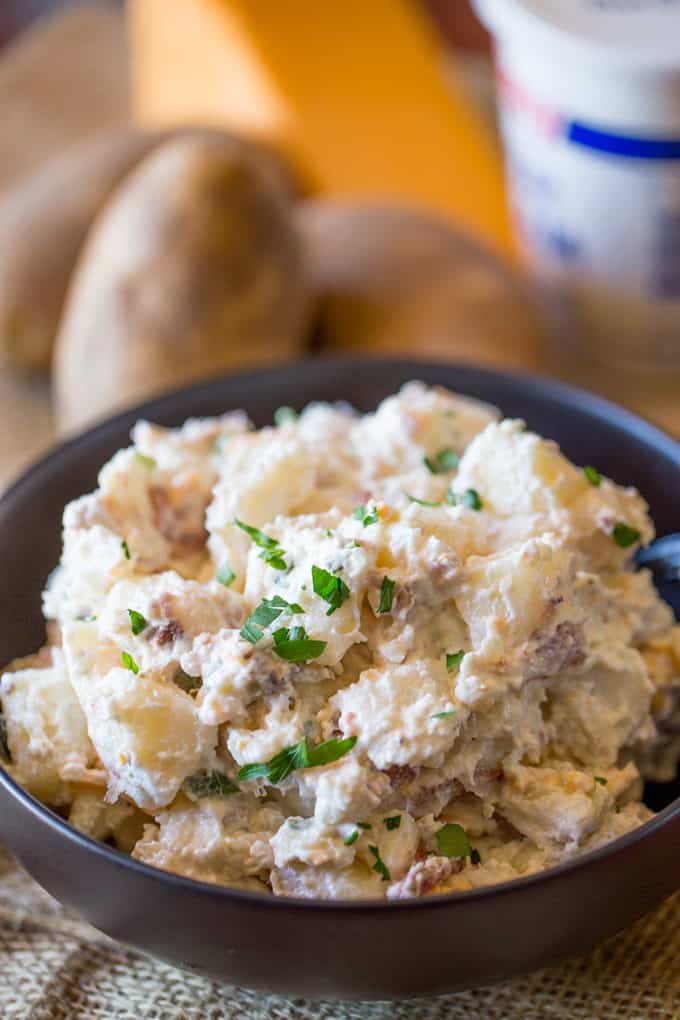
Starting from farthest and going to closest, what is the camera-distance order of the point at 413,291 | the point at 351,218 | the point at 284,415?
the point at 351,218, the point at 413,291, the point at 284,415

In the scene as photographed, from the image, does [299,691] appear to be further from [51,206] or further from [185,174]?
[51,206]

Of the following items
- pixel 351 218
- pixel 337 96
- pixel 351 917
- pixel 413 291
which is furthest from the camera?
pixel 337 96

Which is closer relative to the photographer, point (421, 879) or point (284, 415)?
point (421, 879)

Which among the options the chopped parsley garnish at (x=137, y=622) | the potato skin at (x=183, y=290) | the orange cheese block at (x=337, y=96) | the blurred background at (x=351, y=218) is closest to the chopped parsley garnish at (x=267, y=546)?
the chopped parsley garnish at (x=137, y=622)

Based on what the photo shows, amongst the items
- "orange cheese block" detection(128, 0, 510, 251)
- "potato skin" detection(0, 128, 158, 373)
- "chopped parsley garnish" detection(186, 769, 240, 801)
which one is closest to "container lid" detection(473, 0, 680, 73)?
"orange cheese block" detection(128, 0, 510, 251)

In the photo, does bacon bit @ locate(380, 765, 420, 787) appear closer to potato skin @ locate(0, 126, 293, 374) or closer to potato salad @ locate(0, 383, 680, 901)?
potato salad @ locate(0, 383, 680, 901)

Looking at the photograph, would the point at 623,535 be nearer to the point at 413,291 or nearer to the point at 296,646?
the point at 296,646

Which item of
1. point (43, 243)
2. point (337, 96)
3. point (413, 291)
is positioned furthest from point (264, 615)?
point (337, 96)
